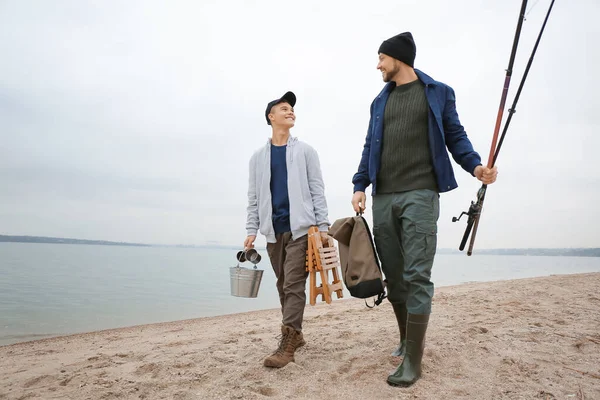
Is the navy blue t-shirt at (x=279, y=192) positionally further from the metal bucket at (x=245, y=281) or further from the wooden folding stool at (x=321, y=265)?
the metal bucket at (x=245, y=281)

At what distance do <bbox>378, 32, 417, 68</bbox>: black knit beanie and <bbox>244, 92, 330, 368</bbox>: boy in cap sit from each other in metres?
1.11

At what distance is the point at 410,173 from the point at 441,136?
13.2 inches

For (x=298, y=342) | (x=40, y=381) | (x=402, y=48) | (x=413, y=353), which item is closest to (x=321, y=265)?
(x=298, y=342)

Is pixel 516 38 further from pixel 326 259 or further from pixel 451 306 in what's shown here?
pixel 451 306

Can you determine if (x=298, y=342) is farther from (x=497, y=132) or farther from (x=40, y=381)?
(x=497, y=132)

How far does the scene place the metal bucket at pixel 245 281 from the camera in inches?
148

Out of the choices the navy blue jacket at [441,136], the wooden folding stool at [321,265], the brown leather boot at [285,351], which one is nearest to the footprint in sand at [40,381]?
the brown leather boot at [285,351]

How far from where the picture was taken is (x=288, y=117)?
12.5 feet

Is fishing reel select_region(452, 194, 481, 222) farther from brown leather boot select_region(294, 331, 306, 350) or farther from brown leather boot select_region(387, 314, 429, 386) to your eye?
brown leather boot select_region(294, 331, 306, 350)

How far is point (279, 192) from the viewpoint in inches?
146

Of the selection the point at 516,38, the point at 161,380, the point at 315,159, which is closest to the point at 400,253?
the point at 315,159

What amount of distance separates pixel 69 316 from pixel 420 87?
919cm

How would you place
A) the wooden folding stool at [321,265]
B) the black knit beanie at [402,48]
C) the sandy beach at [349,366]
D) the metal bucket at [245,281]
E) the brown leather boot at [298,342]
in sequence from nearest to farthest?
the sandy beach at [349,366]
the black knit beanie at [402,48]
the wooden folding stool at [321,265]
the brown leather boot at [298,342]
the metal bucket at [245,281]

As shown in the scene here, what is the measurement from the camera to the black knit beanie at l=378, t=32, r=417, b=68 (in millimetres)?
3068
